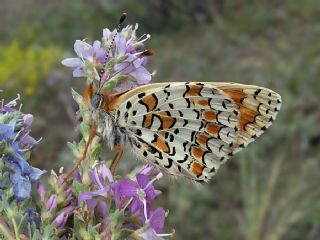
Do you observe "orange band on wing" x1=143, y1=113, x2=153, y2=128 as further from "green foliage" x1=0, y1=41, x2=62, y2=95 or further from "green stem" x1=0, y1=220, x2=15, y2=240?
"green foliage" x1=0, y1=41, x2=62, y2=95

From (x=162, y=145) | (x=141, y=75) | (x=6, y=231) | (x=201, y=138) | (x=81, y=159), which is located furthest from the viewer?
(x=201, y=138)

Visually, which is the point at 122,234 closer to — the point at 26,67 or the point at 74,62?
the point at 74,62

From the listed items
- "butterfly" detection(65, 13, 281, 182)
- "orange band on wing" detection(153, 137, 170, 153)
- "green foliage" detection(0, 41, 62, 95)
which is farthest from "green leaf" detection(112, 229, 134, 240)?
"green foliage" detection(0, 41, 62, 95)

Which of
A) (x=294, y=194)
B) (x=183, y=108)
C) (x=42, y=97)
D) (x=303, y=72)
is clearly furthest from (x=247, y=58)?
(x=183, y=108)

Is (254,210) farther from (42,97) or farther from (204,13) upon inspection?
(204,13)

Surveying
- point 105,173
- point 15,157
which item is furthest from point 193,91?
point 15,157

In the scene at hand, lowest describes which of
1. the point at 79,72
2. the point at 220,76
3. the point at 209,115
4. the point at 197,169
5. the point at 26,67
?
the point at 26,67

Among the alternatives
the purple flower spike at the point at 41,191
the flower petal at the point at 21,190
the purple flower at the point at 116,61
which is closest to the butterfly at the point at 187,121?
the purple flower at the point at 116,61
